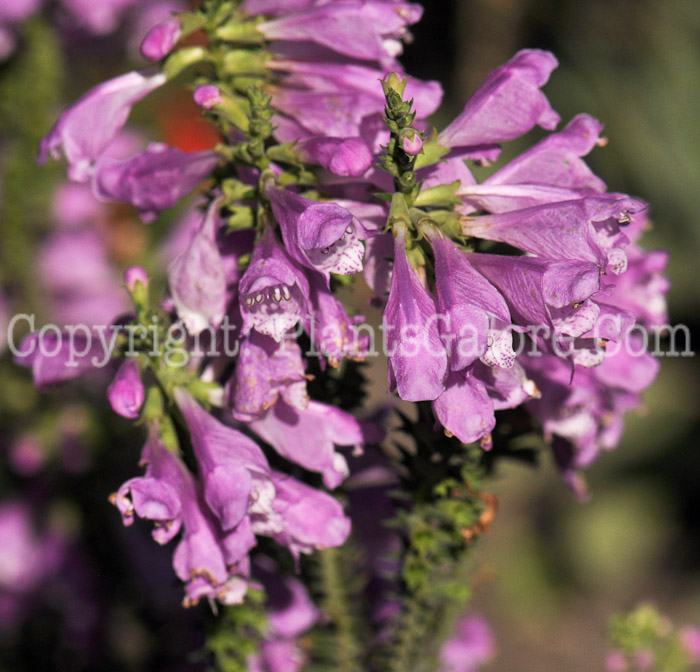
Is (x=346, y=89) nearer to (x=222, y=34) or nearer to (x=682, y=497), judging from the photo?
(x=222, y=34)

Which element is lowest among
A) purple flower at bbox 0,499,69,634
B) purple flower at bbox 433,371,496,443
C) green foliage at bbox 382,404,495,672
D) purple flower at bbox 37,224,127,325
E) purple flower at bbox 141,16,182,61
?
purple flower at bbox 0,499,69,634

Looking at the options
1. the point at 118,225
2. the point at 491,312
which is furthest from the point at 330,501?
the point at 118,225

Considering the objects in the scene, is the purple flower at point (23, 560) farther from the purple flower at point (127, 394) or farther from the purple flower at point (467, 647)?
the purple flower at point (127, 394)

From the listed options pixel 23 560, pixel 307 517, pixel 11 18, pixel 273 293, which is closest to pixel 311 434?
pixel 307 517

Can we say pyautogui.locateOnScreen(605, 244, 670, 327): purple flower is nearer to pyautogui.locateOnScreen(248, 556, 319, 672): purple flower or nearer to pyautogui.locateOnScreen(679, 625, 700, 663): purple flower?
pyautogui.locateOnScreen(679, 625, 700, 663): purple flower

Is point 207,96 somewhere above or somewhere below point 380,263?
above

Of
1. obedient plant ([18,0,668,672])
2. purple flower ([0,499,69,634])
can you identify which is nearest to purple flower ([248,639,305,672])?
obedient plant ([18,0,668,672])

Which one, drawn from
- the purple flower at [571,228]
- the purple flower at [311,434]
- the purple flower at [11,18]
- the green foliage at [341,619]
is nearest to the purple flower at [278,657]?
the green foliage at [341,619]

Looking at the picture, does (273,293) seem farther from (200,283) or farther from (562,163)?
(562,163)
